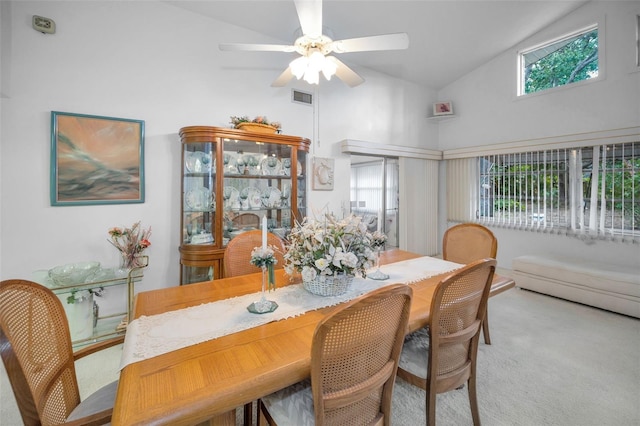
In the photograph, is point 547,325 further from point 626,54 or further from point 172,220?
point 172,220

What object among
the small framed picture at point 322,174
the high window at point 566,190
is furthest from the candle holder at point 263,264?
the high window at point 566,190

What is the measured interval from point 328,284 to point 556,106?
179 inches

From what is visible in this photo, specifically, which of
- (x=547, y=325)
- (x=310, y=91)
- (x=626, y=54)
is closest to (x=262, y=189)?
(x=310, y=91)

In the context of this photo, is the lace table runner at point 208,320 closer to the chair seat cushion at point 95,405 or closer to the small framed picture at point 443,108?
the chair seat cushion at point 95,405

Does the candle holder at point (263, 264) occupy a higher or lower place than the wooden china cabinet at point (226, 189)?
lower

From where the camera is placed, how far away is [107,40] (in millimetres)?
2600

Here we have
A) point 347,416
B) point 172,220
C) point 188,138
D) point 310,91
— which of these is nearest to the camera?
point 347,416

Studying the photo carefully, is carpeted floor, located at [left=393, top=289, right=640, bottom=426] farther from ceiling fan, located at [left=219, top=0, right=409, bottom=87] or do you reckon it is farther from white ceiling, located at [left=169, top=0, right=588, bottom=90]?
white ceiling, located at [left=169, top=0, right=588, bottom=90]

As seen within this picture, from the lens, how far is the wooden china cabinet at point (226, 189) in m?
2.82

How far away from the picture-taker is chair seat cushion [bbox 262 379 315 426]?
1.08 meters

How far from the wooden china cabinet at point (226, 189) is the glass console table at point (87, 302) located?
553 millimetres

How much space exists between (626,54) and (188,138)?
5161 millimetres

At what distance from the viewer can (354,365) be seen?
980mm

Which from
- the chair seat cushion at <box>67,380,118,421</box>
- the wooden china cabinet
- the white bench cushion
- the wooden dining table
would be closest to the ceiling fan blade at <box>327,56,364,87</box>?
the wooden china cabinet
